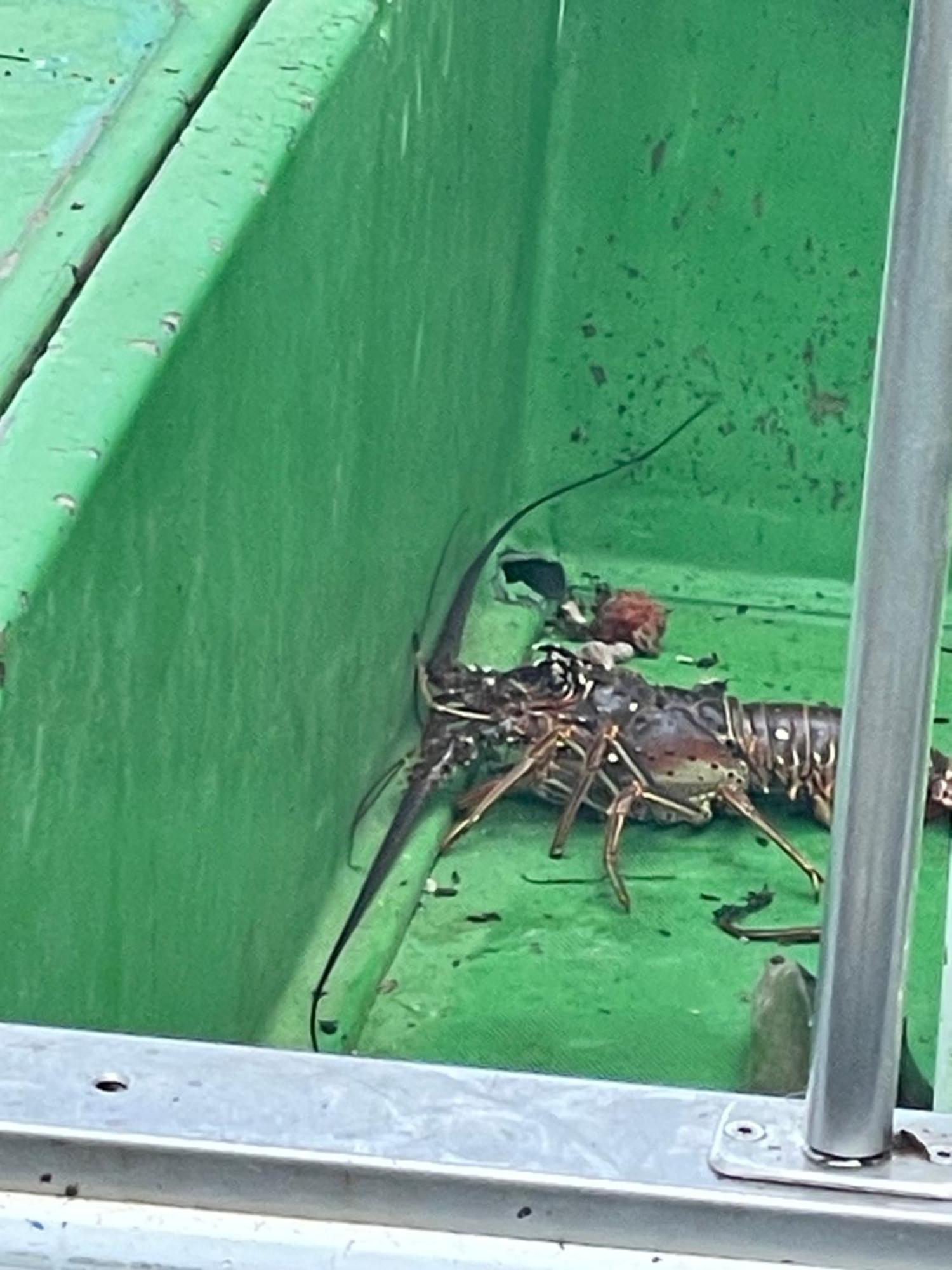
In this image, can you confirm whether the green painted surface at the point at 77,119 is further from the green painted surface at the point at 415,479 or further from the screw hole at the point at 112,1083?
the screw hole at the point at 112,1083

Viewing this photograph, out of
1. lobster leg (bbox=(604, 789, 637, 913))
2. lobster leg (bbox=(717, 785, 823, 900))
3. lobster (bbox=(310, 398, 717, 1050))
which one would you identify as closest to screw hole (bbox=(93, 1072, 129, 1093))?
lobster (bbox=(310, 398, 717, 1050))

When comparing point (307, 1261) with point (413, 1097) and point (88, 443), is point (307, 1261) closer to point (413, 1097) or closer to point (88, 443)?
point (413, 1097)

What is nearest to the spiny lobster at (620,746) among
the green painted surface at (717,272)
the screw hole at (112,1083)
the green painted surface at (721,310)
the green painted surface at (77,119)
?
the green painted surface at (721,310)

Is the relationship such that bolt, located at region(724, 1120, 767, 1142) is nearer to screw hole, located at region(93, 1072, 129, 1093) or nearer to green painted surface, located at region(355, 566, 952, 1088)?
screw hole, located at region(93, 1072, 129, 1093)

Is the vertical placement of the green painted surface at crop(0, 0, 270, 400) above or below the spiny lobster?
above

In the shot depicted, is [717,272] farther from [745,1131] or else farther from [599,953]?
[745,1131]

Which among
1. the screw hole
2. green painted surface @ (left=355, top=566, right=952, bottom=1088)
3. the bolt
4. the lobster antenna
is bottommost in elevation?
green painted surface @ (left=355, top=566, right=952, bottom=1088)
